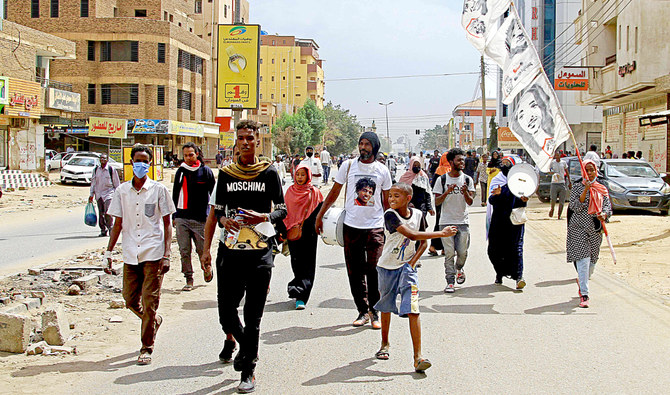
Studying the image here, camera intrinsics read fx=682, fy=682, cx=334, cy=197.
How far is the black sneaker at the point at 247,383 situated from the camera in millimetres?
4883

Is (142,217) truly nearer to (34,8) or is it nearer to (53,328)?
(53,328)

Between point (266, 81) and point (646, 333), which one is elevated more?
point (266, 81)

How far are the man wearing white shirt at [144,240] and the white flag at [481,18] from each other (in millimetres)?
5104

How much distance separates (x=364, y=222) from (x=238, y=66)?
53.9 feet

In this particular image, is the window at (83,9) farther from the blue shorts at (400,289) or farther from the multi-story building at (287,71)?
the multi-story building at (287,71)

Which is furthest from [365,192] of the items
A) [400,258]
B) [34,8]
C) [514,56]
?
[34,8]

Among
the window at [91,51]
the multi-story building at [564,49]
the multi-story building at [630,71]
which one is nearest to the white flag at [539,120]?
the multi-story building at [630,71]

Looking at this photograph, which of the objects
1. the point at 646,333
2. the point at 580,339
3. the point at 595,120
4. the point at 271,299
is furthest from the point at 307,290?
the point at 595,120

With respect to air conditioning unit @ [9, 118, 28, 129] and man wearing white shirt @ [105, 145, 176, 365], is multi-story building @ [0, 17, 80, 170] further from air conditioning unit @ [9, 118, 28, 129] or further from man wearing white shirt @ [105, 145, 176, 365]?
man wearing white shirt @ [105, 145, 176, 365]

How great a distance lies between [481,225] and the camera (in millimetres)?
17531

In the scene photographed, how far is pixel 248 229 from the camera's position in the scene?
16.3 ft

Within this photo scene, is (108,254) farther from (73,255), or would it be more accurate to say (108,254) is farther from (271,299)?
(73,255)

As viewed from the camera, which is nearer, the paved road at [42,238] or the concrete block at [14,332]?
the concrete block at [14,332]

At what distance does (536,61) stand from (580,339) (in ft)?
11.8
